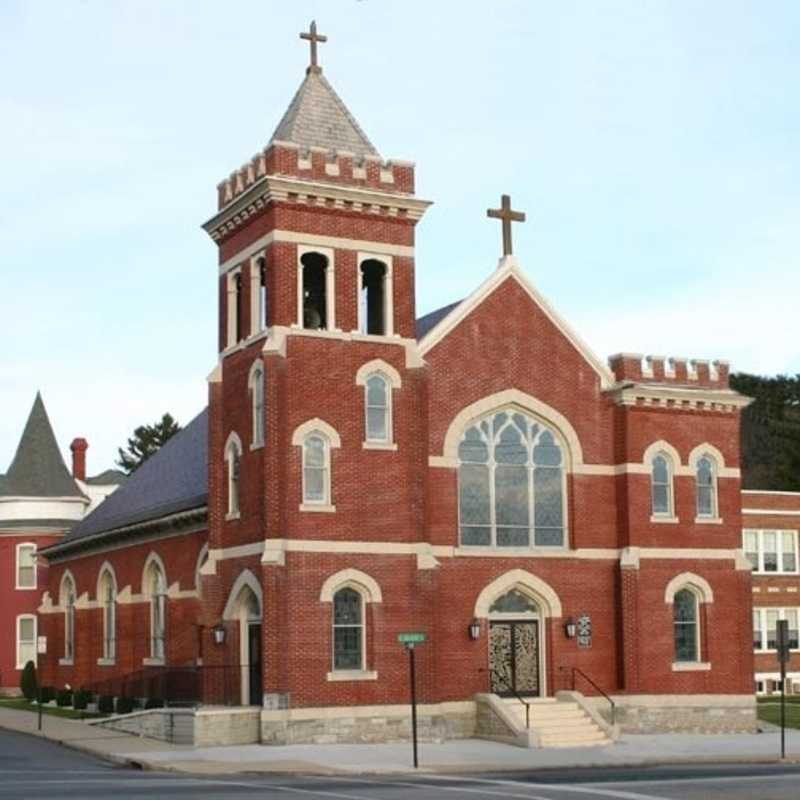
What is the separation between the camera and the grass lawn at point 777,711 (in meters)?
43.2

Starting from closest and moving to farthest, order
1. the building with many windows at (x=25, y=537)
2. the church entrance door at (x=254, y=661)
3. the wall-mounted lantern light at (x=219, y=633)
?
the church entrance door at (x=254, y=661) < the wall-mounted lantern light at (x=219, y=633) < the building with many windows at (x=25, y=537)

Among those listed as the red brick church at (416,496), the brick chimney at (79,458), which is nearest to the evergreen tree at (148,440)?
the brick chimney at (79,458)

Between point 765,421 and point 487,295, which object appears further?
point 765,421

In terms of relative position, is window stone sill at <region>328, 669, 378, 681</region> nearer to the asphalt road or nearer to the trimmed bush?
the asphalt road

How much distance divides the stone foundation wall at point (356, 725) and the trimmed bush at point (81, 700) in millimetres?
14939

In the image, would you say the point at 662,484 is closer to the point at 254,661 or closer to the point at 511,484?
the point at 511,484

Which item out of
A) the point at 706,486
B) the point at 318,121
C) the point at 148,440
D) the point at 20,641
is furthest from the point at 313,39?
the point at 148,440

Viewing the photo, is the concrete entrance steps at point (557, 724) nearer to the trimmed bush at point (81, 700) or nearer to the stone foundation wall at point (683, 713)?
the stone foundation wall at point (683, 713)

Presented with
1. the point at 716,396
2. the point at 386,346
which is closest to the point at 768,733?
the point at 716,396

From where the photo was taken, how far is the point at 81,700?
4753 cm

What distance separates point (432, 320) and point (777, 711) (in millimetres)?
16761

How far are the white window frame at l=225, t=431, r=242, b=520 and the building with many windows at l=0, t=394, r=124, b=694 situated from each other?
22459 millimetres

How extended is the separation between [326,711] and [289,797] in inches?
443

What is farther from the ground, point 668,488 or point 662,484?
point 662,484
